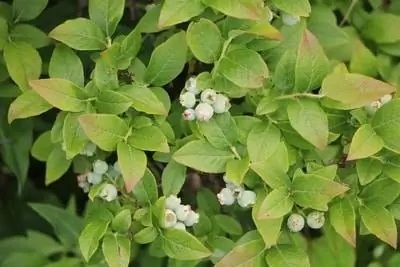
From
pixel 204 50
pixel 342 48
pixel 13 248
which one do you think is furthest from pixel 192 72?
pixel 13 248

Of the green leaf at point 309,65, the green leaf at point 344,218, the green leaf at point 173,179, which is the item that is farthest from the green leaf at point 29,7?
the green leaf at point 344,218

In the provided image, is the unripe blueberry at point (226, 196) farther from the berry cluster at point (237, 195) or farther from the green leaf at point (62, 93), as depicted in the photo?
the green leaf at point (62, 93)

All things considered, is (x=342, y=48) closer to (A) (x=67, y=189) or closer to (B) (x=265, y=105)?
(B) (x=265, y=105)

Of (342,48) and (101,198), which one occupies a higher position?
(342,48)

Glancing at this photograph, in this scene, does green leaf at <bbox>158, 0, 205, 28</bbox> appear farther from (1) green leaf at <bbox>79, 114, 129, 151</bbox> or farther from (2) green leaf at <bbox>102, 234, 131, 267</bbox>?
(2) green leaf at <bbox>102, 234, 131, 267</bbox>

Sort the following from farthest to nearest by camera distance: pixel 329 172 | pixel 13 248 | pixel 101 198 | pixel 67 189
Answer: pixel 67 189 → pixel 13 248 → pixel 101 198 → pixel 329 172
